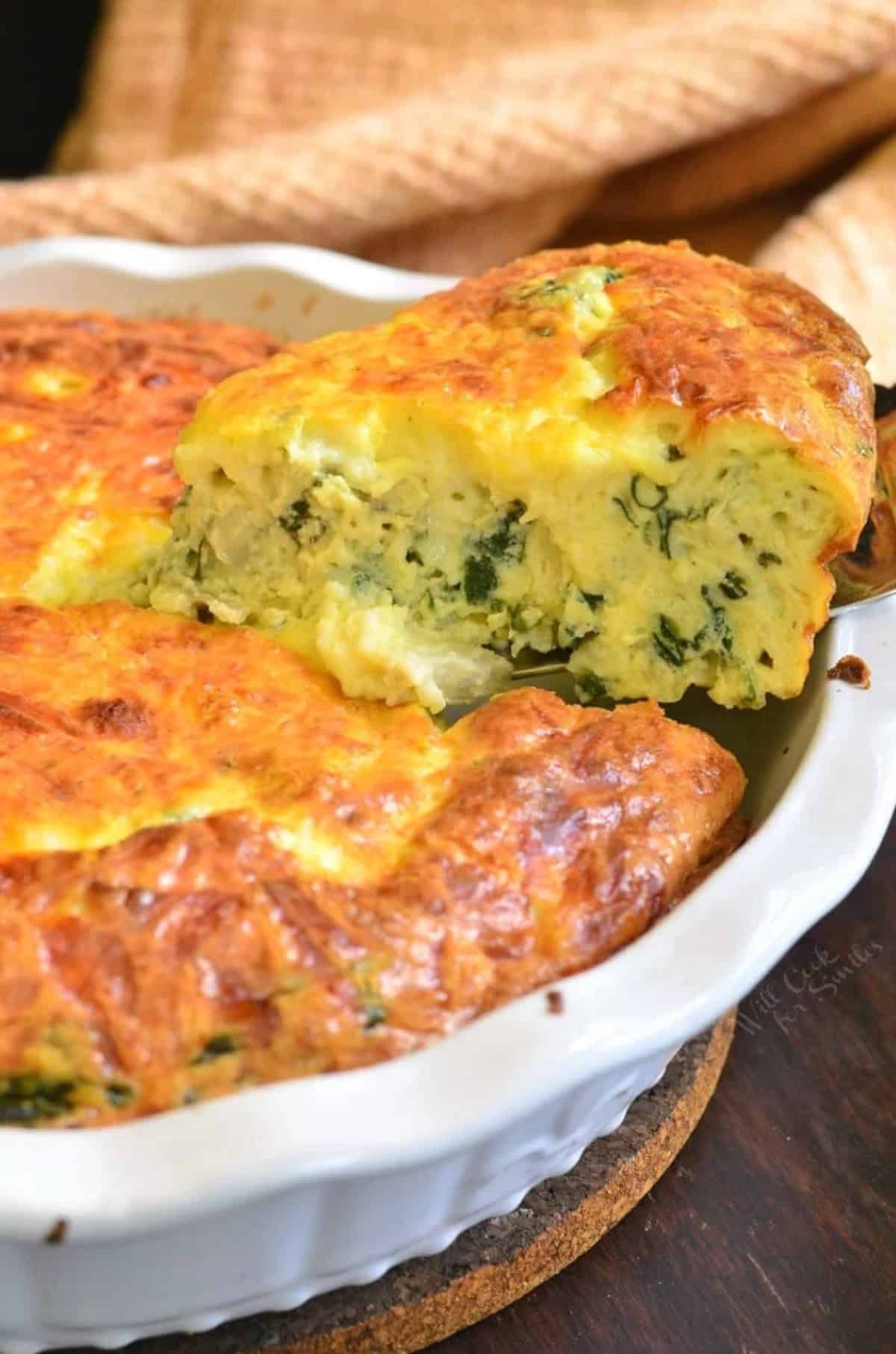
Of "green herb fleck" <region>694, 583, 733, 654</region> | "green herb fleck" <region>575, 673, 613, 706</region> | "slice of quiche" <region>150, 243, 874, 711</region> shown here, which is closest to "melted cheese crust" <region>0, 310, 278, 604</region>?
"slice of quiche" <region>150, 243, 874, 711</region>

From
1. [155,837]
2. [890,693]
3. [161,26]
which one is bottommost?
[161,26]

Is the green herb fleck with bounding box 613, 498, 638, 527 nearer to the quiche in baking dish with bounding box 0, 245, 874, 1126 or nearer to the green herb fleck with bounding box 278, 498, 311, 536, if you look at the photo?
the quiche in baking dish with bounding box 0, 245, 874, 1126

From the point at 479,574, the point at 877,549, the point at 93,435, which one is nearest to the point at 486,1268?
the point at 479,574

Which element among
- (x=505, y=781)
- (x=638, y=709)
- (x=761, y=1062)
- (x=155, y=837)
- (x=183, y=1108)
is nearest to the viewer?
(x=183, y=1108)

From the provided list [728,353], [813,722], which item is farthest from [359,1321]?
[728,353]

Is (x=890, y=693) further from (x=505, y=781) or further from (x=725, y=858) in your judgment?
(x=505, y=781)

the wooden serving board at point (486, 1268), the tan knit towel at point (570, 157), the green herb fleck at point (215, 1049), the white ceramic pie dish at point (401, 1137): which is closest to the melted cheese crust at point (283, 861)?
the green herb fleck at point (215, 1049)
